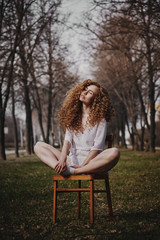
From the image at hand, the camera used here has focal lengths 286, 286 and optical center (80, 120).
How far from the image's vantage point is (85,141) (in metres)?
4.10

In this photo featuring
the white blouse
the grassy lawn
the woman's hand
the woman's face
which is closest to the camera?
the grassy lawn

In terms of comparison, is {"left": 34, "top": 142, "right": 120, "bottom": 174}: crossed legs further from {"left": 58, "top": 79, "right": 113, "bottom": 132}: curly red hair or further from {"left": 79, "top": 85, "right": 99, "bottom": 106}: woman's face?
{"left": 79, "top": 85, "right": 99, "bottom": 106}: woman's face

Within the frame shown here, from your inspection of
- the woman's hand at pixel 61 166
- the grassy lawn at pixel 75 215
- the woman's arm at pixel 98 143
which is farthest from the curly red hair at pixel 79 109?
the grassy lawn at pixel 75 215

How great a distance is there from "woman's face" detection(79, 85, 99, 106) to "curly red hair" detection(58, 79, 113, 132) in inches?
2.1

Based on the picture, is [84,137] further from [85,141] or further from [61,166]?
[61,166]

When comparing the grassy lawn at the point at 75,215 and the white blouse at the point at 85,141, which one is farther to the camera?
the white blouse at the point at 85,141

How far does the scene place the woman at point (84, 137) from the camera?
3.75 meters

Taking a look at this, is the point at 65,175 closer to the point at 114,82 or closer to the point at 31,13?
the point at 31,13

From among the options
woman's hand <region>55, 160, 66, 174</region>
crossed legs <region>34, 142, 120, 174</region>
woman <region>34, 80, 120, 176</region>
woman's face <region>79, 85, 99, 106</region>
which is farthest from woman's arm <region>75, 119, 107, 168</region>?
woman's face <region>79, 85, 99, 106</region>

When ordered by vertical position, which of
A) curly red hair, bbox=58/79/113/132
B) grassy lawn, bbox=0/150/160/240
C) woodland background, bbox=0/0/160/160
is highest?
woodland background, bbox=0/0/160/160

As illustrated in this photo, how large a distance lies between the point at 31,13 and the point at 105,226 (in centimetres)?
1405

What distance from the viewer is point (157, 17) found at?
10875 millimetres

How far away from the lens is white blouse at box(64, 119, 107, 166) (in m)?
4.02

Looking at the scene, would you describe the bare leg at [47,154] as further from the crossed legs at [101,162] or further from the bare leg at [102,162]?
the bare leg at [102,162]
